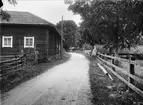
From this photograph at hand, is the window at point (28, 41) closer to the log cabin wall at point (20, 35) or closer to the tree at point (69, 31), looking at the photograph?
the log cabin wall at point (20, 35)

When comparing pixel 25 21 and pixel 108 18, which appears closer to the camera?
pixel 108 18

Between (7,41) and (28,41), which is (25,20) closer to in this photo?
(28,41)

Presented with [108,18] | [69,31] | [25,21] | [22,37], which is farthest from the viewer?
[69,31]

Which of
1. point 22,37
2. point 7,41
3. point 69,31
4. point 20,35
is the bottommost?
point 7,41

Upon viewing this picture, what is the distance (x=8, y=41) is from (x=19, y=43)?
136cm

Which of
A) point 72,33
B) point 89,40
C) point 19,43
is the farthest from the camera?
point 72,33

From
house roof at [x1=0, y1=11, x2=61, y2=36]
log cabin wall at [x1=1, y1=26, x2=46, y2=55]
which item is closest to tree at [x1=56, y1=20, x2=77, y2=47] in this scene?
house roof at [x1=0, y1=11, x2=61, y2=36]

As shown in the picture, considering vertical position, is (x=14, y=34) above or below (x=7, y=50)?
above

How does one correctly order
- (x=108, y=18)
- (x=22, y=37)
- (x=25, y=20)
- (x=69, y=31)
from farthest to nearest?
(x=69, y=31), (x=25, y=20), (x=22, y=37), (x=108, y=18)

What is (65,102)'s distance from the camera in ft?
14.4

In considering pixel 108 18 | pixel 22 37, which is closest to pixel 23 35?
pixel 22 37

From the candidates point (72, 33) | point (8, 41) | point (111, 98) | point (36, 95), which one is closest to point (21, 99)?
point (36, 95)

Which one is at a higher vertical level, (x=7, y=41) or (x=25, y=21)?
(x=25, y=21)

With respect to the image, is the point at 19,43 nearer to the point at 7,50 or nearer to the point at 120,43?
the point at 7,50
